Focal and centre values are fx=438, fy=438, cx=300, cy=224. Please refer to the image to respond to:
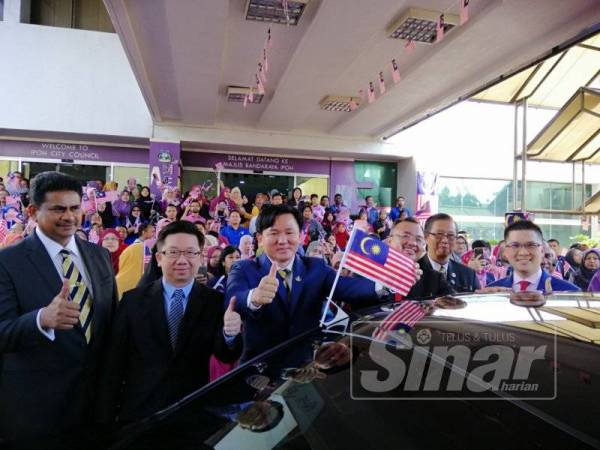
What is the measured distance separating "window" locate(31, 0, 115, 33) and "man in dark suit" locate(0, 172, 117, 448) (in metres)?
10.0

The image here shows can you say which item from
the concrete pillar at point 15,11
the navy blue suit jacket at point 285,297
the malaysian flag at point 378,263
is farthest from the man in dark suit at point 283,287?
the concrete pillar at point 15,11

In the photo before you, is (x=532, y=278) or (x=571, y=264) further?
(x=571, y=264)

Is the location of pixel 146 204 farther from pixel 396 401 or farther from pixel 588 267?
pixel 396 401

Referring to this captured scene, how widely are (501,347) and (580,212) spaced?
15.5 meters

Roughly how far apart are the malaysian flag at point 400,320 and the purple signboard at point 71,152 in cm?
1018

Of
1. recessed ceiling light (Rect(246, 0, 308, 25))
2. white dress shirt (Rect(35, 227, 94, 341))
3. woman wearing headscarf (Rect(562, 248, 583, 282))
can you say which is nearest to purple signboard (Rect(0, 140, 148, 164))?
recessed ceiling light (Rect(246, 0, 308, 25))

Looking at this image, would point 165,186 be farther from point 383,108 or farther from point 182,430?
point 182,430

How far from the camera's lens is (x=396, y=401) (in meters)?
0.95

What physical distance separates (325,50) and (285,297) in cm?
472

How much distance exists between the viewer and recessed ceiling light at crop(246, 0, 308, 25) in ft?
15.7

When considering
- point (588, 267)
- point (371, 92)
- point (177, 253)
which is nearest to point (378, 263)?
point (177, 253)

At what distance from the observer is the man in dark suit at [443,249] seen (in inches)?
106

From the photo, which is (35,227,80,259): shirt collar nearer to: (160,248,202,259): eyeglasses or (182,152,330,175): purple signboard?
(160,248,202,259): eyeglasses

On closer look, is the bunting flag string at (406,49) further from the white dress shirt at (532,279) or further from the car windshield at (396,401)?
the car windshield at (396,401)
